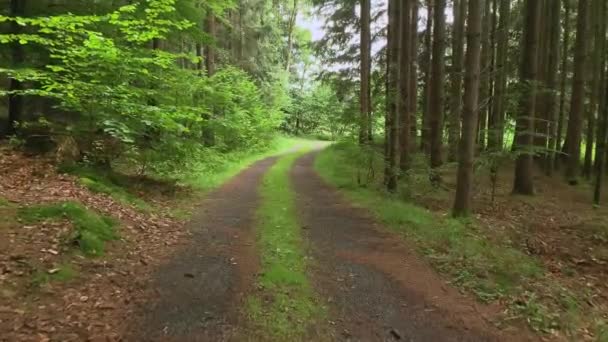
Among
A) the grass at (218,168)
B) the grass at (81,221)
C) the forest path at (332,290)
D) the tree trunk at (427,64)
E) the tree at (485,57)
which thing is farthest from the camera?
the tree trunk at (427,64)

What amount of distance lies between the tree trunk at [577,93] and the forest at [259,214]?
6 centimetres

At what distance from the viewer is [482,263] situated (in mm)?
6336

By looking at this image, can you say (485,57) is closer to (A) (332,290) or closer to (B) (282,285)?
(A) (332,290)

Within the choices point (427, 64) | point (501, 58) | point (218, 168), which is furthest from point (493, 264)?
point (427, 64)

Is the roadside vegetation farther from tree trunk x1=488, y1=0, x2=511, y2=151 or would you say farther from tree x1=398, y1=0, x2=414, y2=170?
tree trunk x1=488, y1=0, x2=511, y2=151

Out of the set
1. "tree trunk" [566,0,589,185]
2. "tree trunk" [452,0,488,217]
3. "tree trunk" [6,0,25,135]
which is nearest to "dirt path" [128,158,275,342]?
"tree trunk" [452,0,488,217]

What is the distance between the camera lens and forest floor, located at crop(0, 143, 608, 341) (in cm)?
432

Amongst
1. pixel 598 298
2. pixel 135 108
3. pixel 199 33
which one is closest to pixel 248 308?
pixel 598 298

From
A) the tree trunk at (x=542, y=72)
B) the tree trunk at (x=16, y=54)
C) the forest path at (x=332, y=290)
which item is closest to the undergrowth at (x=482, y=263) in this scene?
the forest path at (x=332, y=290)

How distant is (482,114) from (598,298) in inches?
656

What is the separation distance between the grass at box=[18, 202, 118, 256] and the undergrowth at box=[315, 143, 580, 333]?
488 centimetres

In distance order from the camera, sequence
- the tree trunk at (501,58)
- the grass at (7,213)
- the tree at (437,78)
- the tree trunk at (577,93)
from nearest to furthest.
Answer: the grass at (7,213) → the tree at (437,78) → the tree trunk at (501,58) → the tree trunk at (577,93)

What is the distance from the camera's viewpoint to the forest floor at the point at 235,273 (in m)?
4.32

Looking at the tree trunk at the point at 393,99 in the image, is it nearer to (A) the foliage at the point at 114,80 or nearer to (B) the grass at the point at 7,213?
(A) the foliage at the point at 114,80
